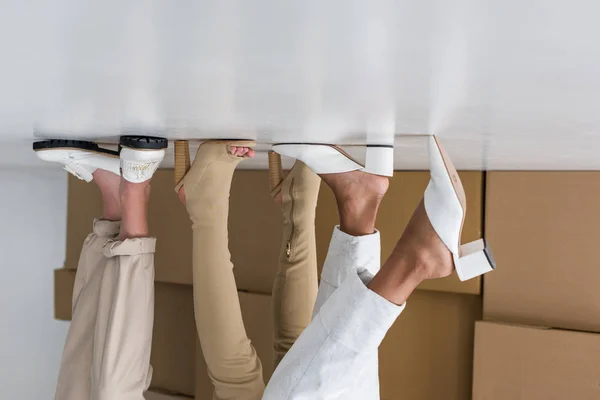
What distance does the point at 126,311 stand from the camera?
920mm

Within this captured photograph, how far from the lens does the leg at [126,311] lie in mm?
899

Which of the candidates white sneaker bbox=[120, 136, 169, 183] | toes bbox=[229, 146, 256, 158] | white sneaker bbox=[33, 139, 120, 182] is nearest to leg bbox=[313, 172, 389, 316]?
toes bbox=[229, 146, 256, 158]

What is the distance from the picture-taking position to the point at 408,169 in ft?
4.08

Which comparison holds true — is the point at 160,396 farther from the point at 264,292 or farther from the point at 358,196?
the point at 358,196

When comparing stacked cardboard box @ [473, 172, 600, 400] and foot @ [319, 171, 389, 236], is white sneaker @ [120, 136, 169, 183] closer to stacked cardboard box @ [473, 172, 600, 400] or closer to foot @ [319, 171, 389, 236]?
foot @ [319, 171, 389, 236]

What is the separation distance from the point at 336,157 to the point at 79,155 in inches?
15.0

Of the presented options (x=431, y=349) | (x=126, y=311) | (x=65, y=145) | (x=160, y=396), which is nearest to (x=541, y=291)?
(x=431, y=349)

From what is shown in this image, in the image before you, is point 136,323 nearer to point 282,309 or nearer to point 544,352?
point 282,309

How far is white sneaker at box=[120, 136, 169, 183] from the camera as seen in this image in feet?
2.55

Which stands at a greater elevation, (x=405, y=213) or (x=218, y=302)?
Result: (x=405, y=213)

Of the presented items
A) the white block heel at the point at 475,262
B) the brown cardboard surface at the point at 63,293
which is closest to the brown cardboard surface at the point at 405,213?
the white block heel at the point at 475,262

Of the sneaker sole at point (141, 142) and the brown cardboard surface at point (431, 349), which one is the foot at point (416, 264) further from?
the brown cardboard surface at point (431, 349)

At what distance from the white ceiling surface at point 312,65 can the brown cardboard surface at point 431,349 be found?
2.18ft

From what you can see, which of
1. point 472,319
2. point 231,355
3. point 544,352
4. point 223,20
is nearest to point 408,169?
point 472,319
